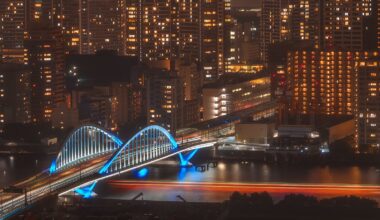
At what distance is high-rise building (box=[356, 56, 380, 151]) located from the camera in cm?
1950

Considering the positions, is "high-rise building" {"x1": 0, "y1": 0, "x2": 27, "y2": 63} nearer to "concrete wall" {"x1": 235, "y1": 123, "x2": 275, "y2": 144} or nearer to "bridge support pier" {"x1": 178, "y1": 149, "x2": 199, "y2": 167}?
"concrete wall" {"x1": 235, "y1": 123, "x2": 275, "y2": 144}

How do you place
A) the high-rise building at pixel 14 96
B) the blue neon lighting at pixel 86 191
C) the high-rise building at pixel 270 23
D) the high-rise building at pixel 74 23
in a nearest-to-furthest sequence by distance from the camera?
the blue neon lighting at pixel 86 191 → the high-rise building at pixel 14 96 → the high-rise building at pixel 74 23 → the high-rise building at pixel 270 23

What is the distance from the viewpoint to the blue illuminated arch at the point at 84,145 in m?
15.8

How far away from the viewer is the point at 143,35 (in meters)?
27.1

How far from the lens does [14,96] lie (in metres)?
21.9

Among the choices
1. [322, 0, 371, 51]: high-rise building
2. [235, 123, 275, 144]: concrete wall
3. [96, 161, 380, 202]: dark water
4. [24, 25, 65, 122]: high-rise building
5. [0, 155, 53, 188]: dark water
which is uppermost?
[322, 0, 371, 51]: high-rise building

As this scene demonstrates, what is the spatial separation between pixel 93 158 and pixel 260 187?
2.11 m

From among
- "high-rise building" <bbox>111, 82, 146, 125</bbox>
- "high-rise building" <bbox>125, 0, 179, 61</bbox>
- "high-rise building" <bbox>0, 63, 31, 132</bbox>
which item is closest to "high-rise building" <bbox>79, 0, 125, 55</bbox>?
"high-rise building" <bbox>125, 0, 179, 61</bbox>

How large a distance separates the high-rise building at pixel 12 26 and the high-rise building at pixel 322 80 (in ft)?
21.2

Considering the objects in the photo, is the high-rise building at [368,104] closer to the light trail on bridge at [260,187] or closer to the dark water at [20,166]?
the light trail on bridge at [260,187]

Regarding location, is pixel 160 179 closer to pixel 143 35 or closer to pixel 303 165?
pixel 303 165

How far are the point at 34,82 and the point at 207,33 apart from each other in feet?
16.2

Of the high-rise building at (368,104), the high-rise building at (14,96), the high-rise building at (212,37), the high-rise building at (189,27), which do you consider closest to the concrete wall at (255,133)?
the high-rise building at (368,104)

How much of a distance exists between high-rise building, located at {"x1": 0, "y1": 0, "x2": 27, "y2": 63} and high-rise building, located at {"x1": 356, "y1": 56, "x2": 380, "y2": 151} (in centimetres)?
847
